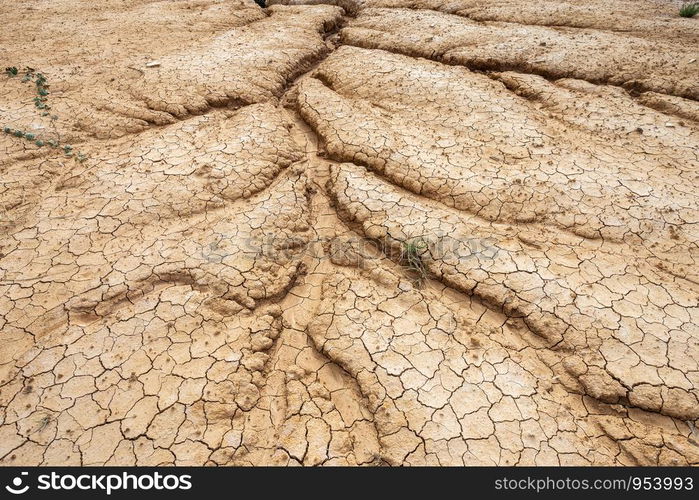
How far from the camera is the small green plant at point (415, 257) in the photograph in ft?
8.14

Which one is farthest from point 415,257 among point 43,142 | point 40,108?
point 40,108

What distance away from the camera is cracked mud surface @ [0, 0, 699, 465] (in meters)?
1.85

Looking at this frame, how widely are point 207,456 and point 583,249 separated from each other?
270cm

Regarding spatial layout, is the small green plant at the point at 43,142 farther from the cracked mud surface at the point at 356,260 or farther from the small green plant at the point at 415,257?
the small green plant at the point at 415,257

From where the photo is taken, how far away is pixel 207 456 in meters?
1.75

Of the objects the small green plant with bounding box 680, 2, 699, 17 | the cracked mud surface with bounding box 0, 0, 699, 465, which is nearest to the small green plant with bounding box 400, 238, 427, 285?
the cracked mud surface with bounding box 0, 0, 699, 465

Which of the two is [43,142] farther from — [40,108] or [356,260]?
[356,260]

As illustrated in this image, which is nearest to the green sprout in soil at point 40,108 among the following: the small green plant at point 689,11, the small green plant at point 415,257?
the small green plant at point 415,257

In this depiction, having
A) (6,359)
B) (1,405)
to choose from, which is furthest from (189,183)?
(1,405)

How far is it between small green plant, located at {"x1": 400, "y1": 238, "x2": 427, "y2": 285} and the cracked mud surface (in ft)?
0.08

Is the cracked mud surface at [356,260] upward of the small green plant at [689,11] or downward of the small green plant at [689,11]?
downward

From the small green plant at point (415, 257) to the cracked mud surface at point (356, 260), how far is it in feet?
0.08

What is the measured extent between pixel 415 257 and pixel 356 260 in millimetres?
424

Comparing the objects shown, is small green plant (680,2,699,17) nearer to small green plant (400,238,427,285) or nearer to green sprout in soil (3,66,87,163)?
small green plant (400,238,427,285)
